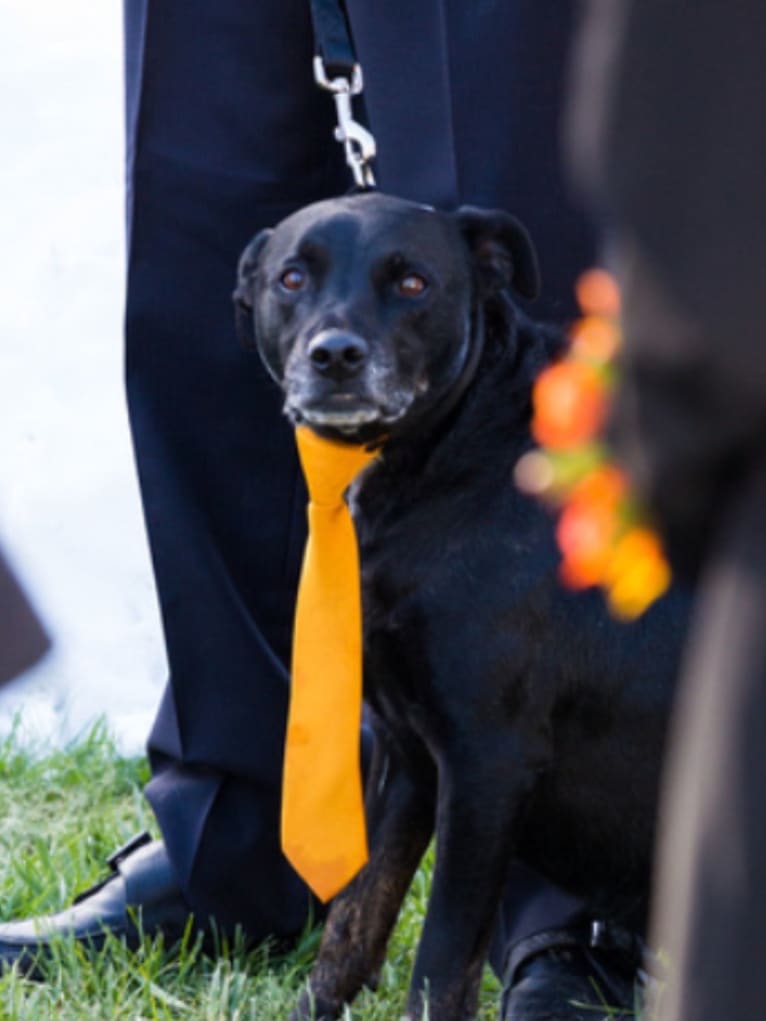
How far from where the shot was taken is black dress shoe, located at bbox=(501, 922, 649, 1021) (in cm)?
243

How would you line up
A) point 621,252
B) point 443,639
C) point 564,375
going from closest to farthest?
1. point 621,252
2. point 564,375
3. point 443,639

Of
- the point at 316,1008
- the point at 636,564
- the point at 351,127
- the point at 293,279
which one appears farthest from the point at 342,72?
the point at 636,564

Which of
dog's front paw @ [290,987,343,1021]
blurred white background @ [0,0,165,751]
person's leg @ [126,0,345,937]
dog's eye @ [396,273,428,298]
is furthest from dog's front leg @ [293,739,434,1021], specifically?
blurred white background @ [0,0,165,751]

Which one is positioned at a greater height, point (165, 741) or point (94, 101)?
point (94, 101)

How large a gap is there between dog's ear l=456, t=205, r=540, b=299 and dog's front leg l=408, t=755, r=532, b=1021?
0.67m

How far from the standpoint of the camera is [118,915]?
2730 millimetres

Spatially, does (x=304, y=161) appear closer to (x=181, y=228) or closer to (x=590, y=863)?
(x=181, y=228)

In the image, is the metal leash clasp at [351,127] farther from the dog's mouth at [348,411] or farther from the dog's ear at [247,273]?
the dog's mouth at [348,411]

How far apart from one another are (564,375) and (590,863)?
1573 mm

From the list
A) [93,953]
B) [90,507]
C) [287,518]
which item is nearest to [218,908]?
[93,953]

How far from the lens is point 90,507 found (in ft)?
13.0

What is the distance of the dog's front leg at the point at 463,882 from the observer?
224 centimetres

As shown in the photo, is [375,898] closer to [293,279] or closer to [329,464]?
[329,464]

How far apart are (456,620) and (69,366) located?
74.8 inches
